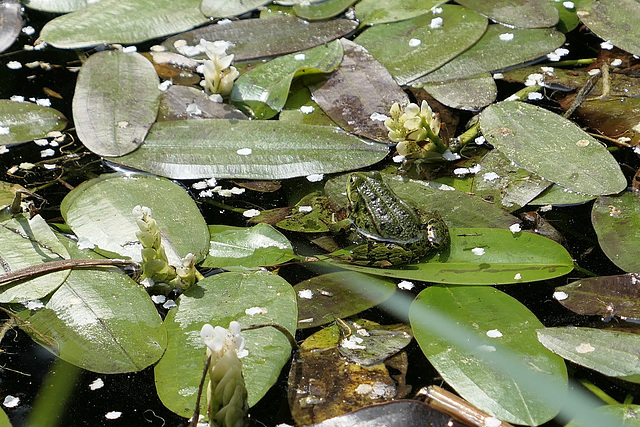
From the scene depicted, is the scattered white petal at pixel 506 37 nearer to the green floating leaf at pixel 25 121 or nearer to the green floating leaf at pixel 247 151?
the green floating leaf at pixel 247 151

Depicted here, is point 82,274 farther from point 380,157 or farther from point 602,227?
point 602,227

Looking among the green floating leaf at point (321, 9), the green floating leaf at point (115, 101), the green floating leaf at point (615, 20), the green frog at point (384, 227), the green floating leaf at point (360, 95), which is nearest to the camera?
the green frog at point (384, 227)

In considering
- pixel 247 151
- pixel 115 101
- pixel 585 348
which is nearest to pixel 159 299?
pixel 247 151

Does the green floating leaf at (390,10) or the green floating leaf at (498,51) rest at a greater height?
the green floating leaf at (390,10)

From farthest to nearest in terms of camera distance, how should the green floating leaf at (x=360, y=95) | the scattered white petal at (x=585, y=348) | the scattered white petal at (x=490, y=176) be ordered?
the green floating leaf at (x=360, y=95) → the scattered white petal at (x=490, y=176) → the scattered white petal at (x=585, y=348)

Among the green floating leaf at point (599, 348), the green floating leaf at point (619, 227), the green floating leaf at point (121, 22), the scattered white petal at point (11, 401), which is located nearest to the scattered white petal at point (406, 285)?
the green floating leaf at point (599, 348)

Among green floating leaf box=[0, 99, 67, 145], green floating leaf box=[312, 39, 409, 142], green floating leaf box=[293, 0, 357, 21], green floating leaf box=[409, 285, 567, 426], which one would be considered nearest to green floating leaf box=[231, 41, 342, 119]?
green floating leaf box=[312, 39, 409, 142]

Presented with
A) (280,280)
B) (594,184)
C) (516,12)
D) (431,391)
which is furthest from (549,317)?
(516,12)

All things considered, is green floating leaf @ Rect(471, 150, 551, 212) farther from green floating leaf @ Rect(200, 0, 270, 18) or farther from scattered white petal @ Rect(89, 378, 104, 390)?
green floating leaf @ Rect(200, 0, 270, 18)
